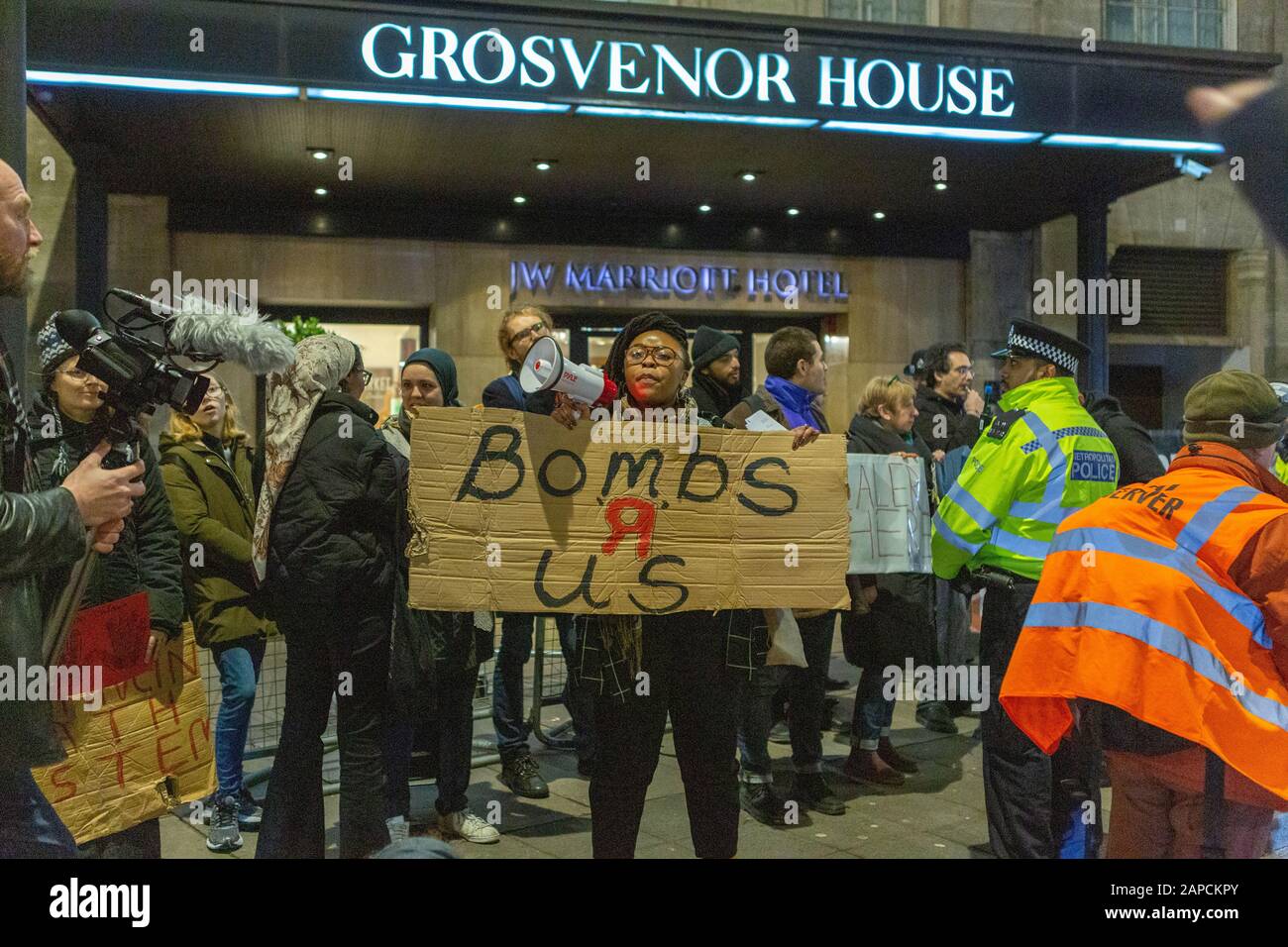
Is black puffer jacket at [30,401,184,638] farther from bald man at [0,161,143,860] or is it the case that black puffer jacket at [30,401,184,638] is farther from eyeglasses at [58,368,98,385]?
bald man at [0,161,143,860]

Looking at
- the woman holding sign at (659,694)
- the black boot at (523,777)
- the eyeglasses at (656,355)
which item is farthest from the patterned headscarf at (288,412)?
the black boot at (523,777)

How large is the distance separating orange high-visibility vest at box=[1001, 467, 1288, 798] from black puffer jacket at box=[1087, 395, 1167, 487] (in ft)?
6.53

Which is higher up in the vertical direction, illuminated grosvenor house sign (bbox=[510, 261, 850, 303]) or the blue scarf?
illuminated grosvenor house sign (bbox=[510, 261, 850, 303])

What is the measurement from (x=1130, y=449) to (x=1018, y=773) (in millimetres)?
1770

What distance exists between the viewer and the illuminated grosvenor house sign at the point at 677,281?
1355cm

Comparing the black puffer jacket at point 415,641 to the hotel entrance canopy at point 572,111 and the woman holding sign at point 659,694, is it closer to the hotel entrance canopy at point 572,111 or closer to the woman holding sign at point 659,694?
the woman holding sign at point 659,694

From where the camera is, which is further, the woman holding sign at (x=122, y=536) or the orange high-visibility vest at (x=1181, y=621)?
the woman holding sign at (x=122, y=536)

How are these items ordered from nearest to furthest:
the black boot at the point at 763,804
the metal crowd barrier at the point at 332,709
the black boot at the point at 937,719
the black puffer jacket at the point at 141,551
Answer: the black puffer jacket at the point at 141,551 < the black boot at the point at 763,804 < the metal crowd barrier at the point at 332,709 < the black boot at the point at 937,719

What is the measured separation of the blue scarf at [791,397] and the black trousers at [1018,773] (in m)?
1.30

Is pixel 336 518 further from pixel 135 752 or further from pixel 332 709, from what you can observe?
pixel 332 709

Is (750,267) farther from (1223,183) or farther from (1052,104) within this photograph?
(1223,183)

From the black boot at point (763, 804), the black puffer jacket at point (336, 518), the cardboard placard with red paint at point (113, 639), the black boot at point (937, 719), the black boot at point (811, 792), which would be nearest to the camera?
the cardboard placard with red paint at point (113, 639)

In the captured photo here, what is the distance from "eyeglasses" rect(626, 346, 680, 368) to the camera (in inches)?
144

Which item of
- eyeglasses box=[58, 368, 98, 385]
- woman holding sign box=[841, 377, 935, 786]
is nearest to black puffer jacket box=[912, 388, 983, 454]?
woman holding sign box=[841, 377, 935, 786]
